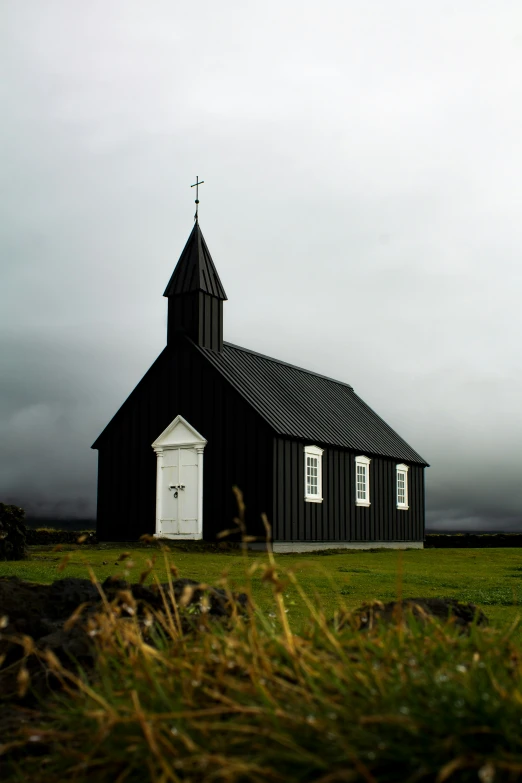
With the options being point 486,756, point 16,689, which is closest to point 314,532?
point 16,689

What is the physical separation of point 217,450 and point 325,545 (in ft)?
16.9

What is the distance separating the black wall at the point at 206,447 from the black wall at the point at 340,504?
29.2 inches

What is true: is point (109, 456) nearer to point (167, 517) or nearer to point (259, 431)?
point (167, 517)

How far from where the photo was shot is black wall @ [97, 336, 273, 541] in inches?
966

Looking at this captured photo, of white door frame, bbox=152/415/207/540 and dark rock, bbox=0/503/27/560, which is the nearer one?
dark rock, bbox=0/503/27/560

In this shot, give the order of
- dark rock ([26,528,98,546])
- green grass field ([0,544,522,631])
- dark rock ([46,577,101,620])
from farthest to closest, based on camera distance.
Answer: dark rock ([26,528,98,546]) → green grass field ([0,544,522,631]) → dark rock ([46,577,101,620])

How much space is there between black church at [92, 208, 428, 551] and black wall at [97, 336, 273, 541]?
0.12 ft

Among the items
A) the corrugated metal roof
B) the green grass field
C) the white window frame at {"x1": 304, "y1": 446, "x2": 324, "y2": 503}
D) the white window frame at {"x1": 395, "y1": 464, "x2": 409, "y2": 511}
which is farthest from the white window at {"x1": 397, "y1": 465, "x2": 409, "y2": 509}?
the green grass field

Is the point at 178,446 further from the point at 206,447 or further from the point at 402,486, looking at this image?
the point at 402,486

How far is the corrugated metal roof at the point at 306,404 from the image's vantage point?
2602cm

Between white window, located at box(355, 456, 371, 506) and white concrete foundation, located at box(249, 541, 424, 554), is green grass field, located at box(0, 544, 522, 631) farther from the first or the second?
white window, located at box(355, 456, 371, 506)

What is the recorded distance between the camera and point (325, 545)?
26.9 meters

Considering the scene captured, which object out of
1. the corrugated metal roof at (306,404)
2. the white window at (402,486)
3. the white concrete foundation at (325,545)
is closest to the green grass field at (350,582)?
the white concrete foundation at (325,545)

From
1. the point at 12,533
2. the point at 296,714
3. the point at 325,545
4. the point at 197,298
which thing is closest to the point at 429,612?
the point at 296,714
